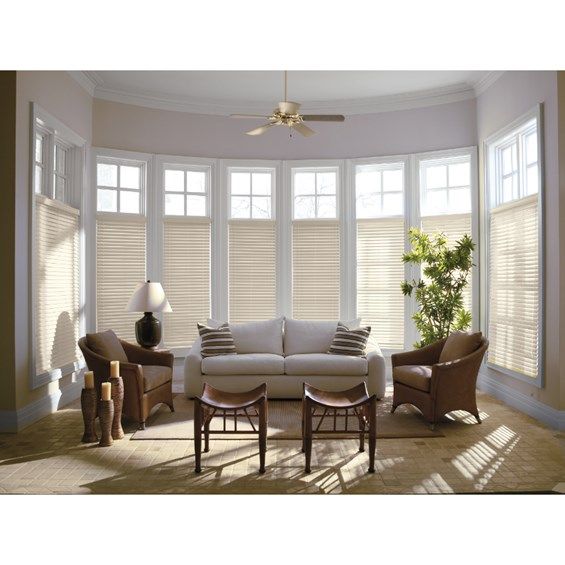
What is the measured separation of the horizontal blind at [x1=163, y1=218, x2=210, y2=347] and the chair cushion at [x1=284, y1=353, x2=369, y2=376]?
2009 millimetres

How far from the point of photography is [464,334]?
6031 mm

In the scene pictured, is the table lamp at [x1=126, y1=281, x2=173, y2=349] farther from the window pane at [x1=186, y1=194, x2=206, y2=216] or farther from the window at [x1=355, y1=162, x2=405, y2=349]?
the window at [x1=355, y1=162, x2=405, y2=349]

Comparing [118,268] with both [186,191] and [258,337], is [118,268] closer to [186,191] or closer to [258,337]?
[186,191]

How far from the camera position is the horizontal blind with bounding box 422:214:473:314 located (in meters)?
7.61

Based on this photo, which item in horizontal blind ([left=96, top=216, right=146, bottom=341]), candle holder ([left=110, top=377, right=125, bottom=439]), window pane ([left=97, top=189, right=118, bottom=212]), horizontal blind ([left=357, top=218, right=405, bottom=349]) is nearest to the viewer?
candle holder ([left=110, top=377, right=125, bottom=439])

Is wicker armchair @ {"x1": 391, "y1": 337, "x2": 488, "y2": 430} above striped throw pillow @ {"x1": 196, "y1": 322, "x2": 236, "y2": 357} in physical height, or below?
below

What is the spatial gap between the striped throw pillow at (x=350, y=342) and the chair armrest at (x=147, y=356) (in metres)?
1.91

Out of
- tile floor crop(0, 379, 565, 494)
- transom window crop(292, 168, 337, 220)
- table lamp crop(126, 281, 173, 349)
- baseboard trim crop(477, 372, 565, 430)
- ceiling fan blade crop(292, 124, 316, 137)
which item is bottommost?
tile floor crop(0, 379, 565, 494)

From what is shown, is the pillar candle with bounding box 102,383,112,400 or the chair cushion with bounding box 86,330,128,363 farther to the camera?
the chair cushion with bounding box 86,330,128,363

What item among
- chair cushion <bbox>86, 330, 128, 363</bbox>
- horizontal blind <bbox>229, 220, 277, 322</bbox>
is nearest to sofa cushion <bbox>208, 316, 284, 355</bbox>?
horizontal blind <bbox>229, 220, 277, 322</bbox>

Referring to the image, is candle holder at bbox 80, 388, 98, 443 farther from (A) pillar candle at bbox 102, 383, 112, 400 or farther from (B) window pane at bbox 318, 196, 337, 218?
(B) window pane at bbox 318, 196, 337, 218

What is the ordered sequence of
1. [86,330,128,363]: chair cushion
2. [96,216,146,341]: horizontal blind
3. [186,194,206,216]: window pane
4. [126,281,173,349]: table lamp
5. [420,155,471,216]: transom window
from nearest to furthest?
1. [86,330,128,363]: chair cushion
2. [126,281,173,349]: table lamp
3. [96,216,146,341]: horizontal blind
4. [420,155,471,216]: transom window
5. [186,194,206,216]: window pane
